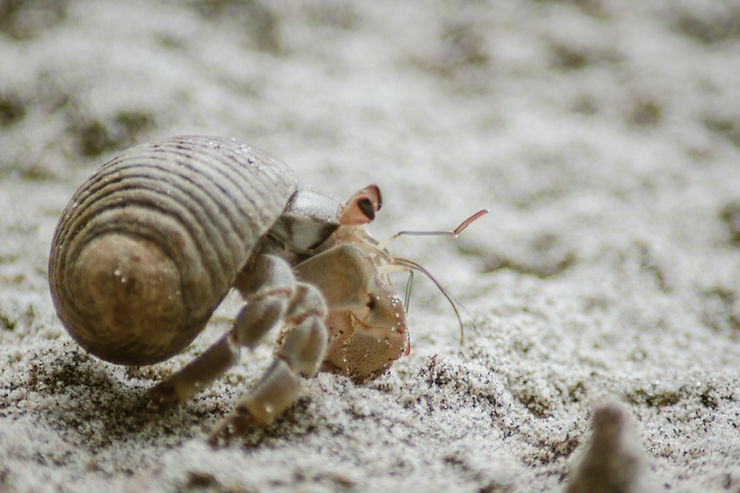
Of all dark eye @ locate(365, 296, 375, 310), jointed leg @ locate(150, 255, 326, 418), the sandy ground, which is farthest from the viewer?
dark eye @ locate(365, 296, 375, 310)

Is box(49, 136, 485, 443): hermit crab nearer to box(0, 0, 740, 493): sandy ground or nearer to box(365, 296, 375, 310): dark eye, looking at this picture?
box(365, 296, 375, 310): dark eye

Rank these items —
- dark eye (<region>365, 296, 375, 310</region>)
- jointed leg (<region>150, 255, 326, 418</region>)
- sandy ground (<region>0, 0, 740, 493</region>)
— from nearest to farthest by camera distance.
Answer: sandy ground (<region>0, 0, 740, 493</region>)
jointed leg (<region>150, 255, 326, 418</region>)
dark eye (<region>365, 296, 375, 310</region>)

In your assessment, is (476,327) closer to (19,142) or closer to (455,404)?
(455,404)

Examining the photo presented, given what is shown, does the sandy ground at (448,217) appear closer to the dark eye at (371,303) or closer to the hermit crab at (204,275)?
the hermit crab at (204,275)

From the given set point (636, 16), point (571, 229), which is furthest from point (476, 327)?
point (636, 16)

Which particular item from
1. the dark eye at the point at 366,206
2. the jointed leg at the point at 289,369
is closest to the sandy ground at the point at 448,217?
the jointed leg at the point at 289,369

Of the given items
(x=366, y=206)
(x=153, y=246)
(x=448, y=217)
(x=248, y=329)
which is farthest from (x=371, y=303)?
(x=448, y=217)

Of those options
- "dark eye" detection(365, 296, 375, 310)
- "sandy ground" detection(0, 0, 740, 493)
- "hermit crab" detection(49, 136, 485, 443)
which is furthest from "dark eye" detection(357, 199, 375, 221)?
"sandy ground" detection(0, 0, 740, 493)
